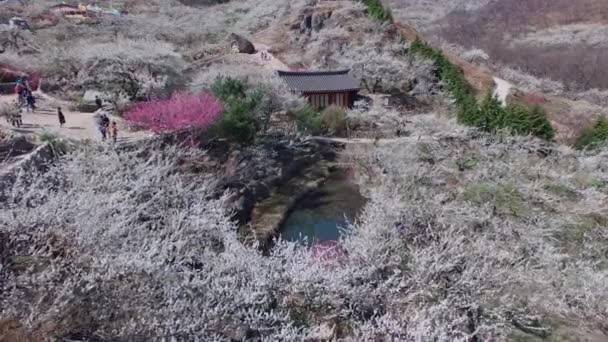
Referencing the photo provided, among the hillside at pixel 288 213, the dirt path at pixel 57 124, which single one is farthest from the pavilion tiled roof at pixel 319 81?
the dirt path at pixel 57 124

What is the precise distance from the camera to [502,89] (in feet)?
92.9

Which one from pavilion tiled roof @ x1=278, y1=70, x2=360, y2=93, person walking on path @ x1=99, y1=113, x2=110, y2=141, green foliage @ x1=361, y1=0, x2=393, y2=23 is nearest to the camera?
person walking on path @ x1=99, y1=113, x2=110, y2=141

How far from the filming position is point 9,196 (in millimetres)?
6539

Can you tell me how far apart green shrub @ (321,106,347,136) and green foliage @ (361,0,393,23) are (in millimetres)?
14223

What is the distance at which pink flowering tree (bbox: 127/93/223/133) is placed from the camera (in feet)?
47.0

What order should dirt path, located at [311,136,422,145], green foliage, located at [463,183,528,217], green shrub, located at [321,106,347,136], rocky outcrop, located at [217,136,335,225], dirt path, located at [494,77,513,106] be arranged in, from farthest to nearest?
dirt path, located at [494,77,513,106]
green shrub, located at [321,106,347,136]
dirt path, located at [311,136,422,145]
rocky outcrop, located at [217,136,335,225]
green foliage, located at [463,183,528,217]

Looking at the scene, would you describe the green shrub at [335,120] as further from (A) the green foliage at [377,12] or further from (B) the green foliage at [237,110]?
(A) the green foliage at [377,12]

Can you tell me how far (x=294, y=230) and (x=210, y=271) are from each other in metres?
8.06

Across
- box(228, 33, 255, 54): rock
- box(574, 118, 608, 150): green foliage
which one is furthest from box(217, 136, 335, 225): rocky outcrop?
box(228, 33, 255, 54): rock

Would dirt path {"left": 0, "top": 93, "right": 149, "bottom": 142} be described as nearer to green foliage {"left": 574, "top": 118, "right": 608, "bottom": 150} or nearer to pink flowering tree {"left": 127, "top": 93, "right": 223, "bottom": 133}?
pink flowering tree {"left": 127, "top": 93, "right": 223, "bottom": 133}

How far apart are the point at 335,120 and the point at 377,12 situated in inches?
631

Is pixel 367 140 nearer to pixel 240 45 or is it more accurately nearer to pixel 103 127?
pixel 103 127

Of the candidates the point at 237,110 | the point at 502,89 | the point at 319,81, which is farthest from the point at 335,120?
the point at 502,89

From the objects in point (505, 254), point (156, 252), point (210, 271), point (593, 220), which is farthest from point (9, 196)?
point (593, 220)
